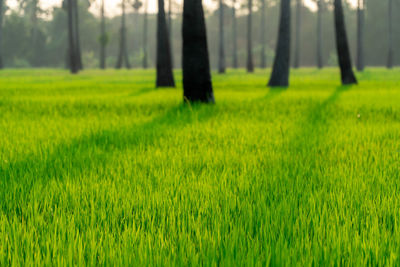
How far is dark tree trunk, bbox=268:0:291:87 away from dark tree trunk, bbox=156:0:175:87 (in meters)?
3.96

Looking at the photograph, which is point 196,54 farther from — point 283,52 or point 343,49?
point 343,49

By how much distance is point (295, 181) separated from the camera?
3975mm

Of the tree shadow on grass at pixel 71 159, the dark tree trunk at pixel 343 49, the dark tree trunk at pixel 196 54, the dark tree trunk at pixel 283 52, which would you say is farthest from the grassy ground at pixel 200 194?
the dark tree trunk at pixel 343 49

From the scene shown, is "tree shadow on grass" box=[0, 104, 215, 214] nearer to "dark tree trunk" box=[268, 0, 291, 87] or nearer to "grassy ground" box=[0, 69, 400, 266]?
"grassy ground" box=[0, 69, 400, 266]

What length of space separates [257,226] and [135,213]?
0.78 m

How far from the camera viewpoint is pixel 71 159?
16.2 feet

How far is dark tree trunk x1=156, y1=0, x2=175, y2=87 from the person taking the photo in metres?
19.5

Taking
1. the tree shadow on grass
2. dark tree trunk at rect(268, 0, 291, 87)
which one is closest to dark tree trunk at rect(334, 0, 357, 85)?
dark tree trunk at rect(268, 0, 291, 87)

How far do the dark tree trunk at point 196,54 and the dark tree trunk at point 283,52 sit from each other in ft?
27.5

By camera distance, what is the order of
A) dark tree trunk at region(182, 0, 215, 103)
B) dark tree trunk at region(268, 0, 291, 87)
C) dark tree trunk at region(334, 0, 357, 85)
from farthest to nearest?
1. dark tree trunk at region(334, 0, 357, 85)
2. dark tree trunk at region(268, 0, 291, 87)
3. dark tree trunk at region(182, 0, 215, 103)

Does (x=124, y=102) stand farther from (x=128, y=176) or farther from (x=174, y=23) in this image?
(x=174, y=23)

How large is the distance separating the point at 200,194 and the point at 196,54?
8210 mm

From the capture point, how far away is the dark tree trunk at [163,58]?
64.0ft

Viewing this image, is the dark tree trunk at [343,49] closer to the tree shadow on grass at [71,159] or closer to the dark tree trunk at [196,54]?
the dark tree trunk at [196,54]
